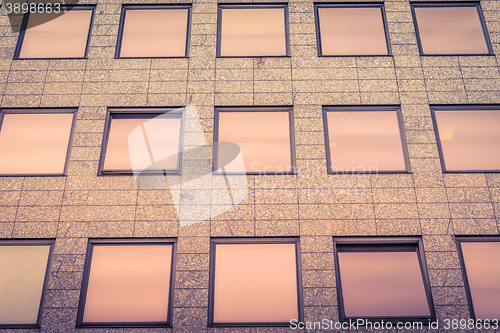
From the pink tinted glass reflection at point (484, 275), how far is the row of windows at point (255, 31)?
5138 mm

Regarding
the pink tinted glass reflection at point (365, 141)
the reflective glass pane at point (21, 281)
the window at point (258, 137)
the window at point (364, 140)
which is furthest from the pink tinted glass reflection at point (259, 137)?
the reflective glass pane at point (21, 281)

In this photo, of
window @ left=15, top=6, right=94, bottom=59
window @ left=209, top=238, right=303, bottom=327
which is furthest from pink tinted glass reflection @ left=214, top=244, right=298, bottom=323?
window @ left=15, top=6, right=94, bottom=59

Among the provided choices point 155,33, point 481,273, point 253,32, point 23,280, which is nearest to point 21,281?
point 23,280

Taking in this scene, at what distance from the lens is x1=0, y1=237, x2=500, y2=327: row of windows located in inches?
299

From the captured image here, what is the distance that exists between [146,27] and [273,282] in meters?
7.54

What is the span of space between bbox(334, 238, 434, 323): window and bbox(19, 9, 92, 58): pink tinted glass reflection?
8436mm

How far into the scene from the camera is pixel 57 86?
937cm

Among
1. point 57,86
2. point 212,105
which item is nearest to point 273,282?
point 212,105

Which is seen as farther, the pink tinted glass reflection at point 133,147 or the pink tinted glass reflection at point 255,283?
the pink tinted glass reflection at point 133,147

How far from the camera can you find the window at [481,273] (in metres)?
7.61

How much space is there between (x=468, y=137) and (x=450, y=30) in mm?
3194

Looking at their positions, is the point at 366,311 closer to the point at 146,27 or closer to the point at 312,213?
the point at 312,213

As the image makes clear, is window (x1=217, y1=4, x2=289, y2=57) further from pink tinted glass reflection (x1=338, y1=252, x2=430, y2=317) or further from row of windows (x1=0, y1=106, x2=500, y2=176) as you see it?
pink tinted glass reflection (x1=338, y1=252, x2=430, y2=317)

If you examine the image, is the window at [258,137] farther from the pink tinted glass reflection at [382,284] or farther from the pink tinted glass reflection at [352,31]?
the pink tinted glass reflection at [382,284]
